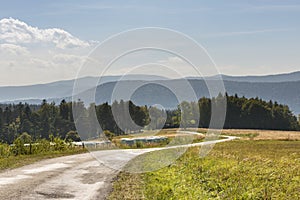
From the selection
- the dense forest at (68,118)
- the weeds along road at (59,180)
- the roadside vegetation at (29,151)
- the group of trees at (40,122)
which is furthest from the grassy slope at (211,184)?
the group of trees at (40,122)

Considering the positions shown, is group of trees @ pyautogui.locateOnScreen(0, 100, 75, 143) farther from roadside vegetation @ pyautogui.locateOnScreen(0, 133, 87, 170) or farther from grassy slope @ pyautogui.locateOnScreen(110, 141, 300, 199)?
grassy slope @ pyautogui.locateOnScreen(110, 141, 300, 199)

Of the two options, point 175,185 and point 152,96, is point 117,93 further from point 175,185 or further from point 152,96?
point 175,185

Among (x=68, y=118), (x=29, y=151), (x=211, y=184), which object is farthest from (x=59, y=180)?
(x=68, y=118)

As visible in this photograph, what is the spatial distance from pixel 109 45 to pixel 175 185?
7.26m

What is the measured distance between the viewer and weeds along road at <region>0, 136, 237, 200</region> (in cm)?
1562

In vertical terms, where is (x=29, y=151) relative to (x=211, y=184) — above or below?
above

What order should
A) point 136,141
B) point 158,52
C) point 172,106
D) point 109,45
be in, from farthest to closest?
1. point 136,141
2. point 172,106
3. point 158,52
4. point 109,45

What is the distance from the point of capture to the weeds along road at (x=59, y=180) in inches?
615

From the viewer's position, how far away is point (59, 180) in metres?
19.1

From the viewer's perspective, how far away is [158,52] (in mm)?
21688

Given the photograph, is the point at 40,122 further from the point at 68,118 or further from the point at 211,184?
the point at 211,184

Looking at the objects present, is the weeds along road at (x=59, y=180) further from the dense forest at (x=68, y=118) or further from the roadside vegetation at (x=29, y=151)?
the dense forest at (x=68, y=118)

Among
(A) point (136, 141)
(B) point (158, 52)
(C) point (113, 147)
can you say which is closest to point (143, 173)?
(B) point (158, 52)

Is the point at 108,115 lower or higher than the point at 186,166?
higher
